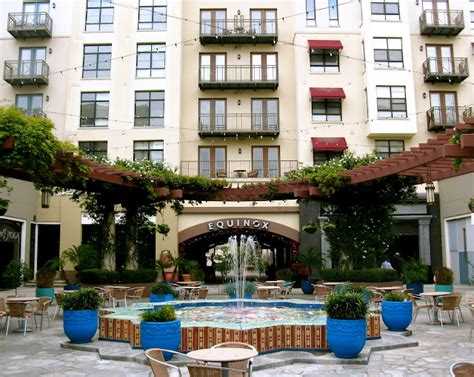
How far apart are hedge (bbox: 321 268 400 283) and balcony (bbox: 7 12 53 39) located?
20.1 meters

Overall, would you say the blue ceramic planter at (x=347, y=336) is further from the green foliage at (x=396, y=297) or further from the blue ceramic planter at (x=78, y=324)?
the blue ceramic planter at (x=78, y=324)

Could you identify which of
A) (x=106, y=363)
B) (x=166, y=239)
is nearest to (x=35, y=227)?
(x=166, y=239)

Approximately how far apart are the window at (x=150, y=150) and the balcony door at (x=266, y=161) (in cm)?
489

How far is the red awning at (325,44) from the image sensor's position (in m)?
27.5

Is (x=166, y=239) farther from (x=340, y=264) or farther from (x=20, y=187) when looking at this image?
(x=340, y=264)

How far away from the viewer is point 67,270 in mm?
27297

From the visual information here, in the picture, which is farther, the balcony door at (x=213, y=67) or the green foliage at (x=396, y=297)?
the balcony door at (x=213, y=67)

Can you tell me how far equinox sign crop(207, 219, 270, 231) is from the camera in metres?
26.6

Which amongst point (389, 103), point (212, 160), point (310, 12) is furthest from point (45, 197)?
point (310, 12)

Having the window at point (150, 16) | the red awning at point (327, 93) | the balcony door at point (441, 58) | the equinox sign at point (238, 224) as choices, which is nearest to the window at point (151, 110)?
the window at point (150, 16)

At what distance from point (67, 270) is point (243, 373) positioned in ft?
77.5

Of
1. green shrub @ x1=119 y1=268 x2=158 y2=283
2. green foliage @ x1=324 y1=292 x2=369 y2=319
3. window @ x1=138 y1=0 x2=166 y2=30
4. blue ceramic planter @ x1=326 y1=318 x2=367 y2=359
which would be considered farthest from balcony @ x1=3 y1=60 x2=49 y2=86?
blue ceramic planter @ x1=326 y1=318 x2=367 y2=359

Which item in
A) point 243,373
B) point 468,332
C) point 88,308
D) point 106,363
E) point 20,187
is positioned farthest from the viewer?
point 20,187

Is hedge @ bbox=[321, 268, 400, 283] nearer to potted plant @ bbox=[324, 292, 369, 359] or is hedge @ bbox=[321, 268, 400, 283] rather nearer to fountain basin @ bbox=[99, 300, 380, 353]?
fountain basin @ bbox=[99, 300, 380, 353]
